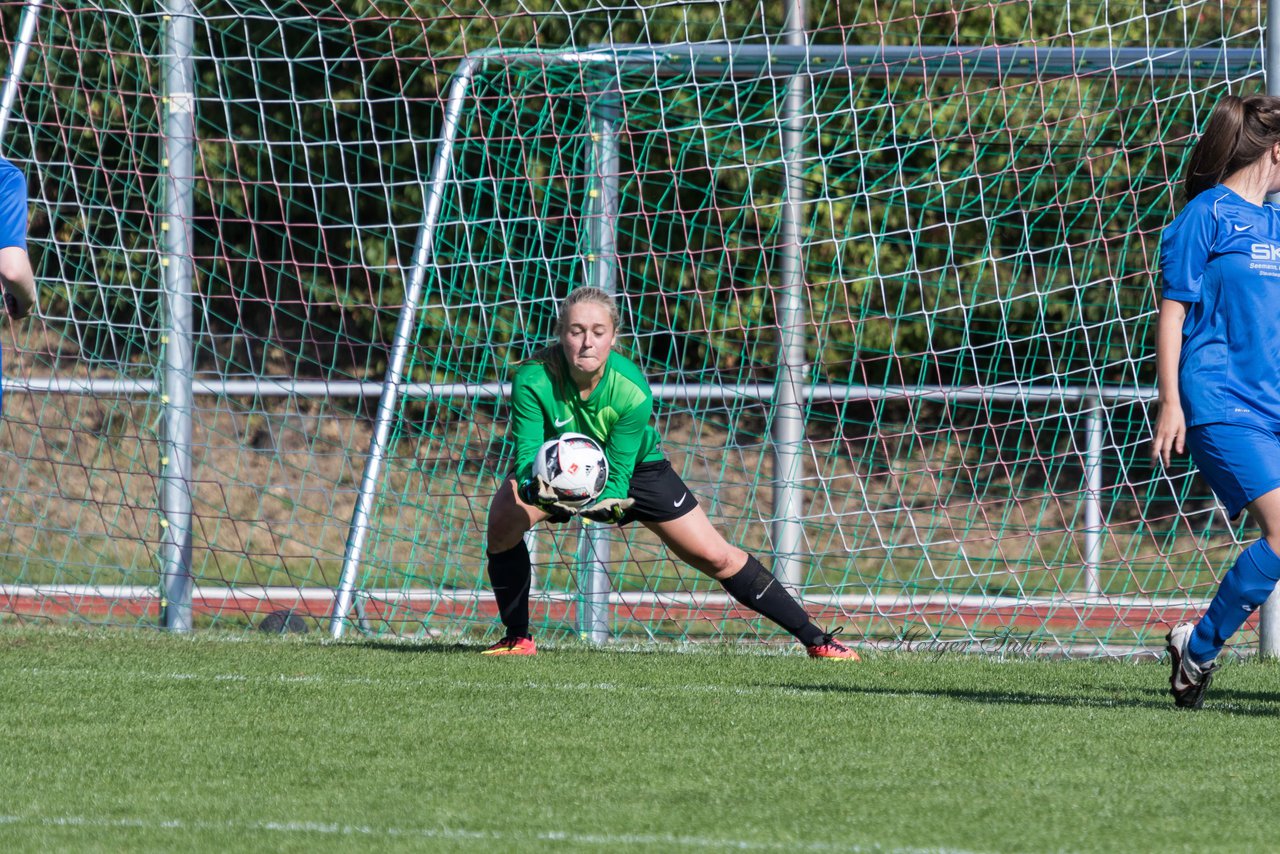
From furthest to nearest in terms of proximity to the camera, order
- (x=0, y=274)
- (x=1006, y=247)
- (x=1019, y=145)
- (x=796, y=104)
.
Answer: (x=1006, y=247), (x=1019, y=145), (x=796, y=104), (x=0, y=274)

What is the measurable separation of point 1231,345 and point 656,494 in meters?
2.17

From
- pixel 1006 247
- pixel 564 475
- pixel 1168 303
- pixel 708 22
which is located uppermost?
pixel 708 22

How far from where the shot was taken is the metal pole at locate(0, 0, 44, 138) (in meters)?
7.30

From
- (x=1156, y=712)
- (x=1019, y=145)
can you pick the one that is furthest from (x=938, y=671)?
(x=1019, y=145)

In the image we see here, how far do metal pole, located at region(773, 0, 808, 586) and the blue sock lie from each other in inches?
104

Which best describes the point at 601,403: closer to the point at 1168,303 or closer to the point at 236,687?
the point at 236,687

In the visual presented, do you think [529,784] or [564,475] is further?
[564,475]

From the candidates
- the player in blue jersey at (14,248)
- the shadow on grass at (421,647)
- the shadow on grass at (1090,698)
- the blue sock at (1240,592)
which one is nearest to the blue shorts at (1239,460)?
the blue sock at (1240,592)

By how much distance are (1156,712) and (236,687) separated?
2795mm

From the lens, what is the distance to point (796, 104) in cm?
730

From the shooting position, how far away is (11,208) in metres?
4.18

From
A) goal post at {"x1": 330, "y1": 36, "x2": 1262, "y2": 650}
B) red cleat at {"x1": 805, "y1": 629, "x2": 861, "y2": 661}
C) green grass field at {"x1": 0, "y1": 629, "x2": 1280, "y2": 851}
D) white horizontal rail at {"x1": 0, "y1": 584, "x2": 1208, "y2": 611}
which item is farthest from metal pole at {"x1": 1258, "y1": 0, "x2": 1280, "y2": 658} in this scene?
red cleat at {"x1": 805, "y1": 629, "x2": 861, "y2": 661}

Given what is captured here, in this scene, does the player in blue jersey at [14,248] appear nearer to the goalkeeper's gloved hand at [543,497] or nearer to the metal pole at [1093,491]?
the goalkeeper's gloved hand at [543,497]

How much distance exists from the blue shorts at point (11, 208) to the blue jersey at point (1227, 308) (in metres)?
2.98
